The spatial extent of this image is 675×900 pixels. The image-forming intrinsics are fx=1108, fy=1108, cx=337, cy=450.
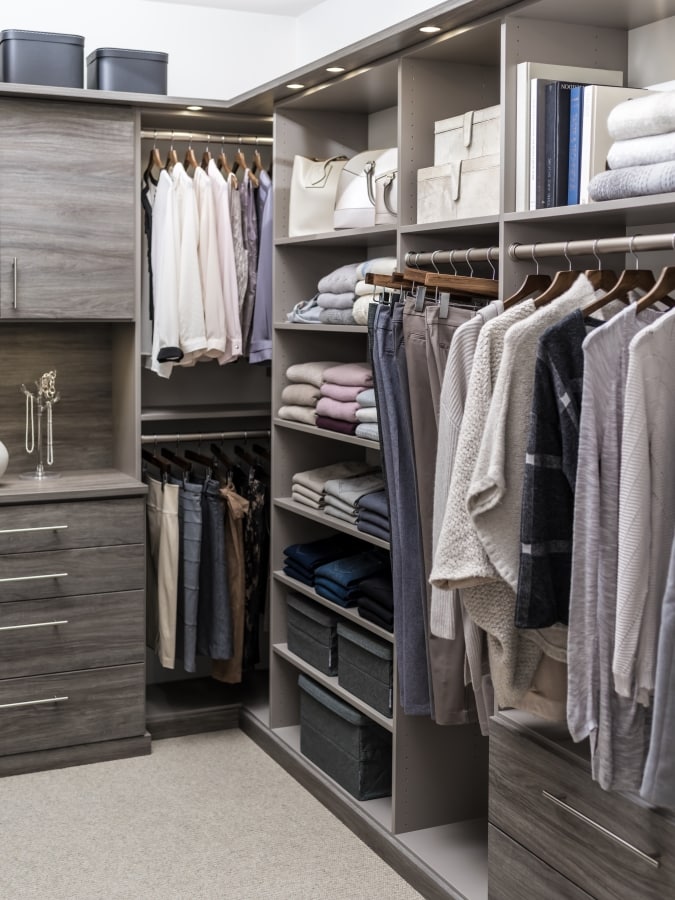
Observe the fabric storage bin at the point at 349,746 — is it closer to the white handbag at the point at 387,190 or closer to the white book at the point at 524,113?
the white handbag at the point at 387,190

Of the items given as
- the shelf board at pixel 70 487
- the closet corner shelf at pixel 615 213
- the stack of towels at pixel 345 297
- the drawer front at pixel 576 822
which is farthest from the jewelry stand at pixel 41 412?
the drawer front at pixel 576 822

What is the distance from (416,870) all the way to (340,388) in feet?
4.41

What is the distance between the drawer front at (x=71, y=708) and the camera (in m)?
3.58

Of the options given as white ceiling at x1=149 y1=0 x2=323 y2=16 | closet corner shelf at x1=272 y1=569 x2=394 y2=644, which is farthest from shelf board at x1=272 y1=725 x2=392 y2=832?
white ceiling at x1=149 y1=0 x2=323 y2=16

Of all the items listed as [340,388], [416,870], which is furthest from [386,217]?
[416,870]

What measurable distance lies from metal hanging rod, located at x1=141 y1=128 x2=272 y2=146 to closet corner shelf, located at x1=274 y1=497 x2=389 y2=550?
1.30 metres

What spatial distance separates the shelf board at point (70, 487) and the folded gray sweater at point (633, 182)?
2047 millimetres

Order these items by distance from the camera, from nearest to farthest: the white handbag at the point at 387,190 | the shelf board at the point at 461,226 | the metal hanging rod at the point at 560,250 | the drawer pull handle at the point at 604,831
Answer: the drawer pull handle at the point at 604,831
the metal hanging rod at the point at 560,250
the shelf board at the point at 461,226
the white handbag at the point at 387,190

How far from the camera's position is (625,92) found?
230cm

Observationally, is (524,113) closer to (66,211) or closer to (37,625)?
(66,211)

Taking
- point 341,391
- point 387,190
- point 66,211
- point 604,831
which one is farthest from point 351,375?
point 604,831

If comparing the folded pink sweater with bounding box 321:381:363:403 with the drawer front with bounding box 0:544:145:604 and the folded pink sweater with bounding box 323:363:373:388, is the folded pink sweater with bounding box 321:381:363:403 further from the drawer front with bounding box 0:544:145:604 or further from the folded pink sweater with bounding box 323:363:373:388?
the drawer front with bounding box 0:544:145:604

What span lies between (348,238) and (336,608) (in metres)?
1.09

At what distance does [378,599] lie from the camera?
306 cm
